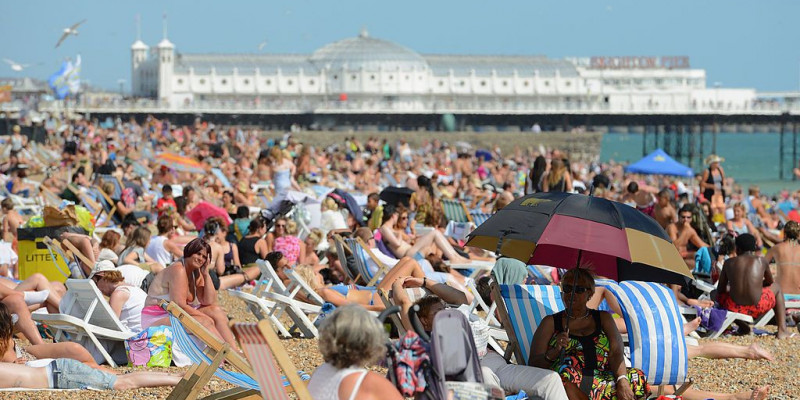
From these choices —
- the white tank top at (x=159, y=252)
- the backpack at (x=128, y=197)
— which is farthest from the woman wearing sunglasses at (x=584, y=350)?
the backpack at (x=128, y=197)

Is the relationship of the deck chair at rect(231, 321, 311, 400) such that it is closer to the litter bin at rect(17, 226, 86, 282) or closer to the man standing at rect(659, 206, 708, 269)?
the litter bin at rect(17, 226, 86, 282)

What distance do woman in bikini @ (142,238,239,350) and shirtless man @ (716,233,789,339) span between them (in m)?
2.87

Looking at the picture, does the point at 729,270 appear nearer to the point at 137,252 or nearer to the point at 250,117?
the point at 137,252

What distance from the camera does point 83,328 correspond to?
5.11 m

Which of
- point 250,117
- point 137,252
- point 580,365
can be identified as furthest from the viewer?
point 250,117

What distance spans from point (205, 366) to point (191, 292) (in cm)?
141

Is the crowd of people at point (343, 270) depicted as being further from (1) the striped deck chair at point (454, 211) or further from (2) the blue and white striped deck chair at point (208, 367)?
(2) the blue and white striped deck chair at point (208, 367)

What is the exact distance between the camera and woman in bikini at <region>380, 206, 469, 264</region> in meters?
7.40

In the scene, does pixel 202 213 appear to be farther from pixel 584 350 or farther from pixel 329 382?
pixel 329 382

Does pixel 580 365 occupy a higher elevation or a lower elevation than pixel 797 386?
higher

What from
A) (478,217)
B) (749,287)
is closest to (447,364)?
(749,287)

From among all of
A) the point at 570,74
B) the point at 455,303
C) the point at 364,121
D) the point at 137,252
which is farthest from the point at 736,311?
the point at 570,74

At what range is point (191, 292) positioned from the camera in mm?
5289

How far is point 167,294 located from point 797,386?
2787 mm
